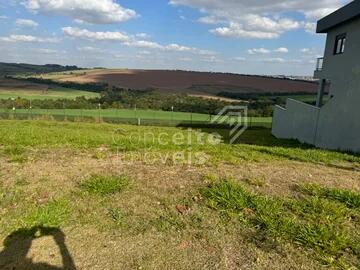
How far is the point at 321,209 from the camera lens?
4004 millimetres

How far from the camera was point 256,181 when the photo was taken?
4.82 meters

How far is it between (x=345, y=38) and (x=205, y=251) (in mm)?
17079

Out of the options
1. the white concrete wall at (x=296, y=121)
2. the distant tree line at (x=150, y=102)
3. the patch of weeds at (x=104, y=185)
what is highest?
the patch of weeds at (x=104, y=185)

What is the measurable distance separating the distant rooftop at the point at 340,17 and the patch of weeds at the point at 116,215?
51.0 ft

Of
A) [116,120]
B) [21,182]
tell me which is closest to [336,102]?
[21,182]

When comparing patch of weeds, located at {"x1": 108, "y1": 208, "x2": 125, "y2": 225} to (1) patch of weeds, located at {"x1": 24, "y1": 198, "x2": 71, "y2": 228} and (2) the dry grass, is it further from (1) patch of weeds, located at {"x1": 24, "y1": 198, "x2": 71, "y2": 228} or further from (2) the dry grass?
(1) patch of weeds, located at {"x1": 24, "y1": 198, "x2": 71, "y2": 228}

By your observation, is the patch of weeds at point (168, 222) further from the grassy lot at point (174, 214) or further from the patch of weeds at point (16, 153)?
the patch of weeds at point (16, 153)

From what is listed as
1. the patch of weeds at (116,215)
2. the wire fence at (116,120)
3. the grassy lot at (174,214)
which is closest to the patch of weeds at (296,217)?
the grassy lot at (174,214)

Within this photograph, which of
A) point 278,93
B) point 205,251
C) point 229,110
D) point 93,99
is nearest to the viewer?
point 205,251

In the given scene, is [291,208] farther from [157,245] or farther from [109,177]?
[109,177]

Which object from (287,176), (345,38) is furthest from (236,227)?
(345,38)

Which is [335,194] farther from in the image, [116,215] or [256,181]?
[116,215]

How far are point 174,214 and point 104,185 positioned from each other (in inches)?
48.9

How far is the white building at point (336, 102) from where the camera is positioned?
12258 mm
